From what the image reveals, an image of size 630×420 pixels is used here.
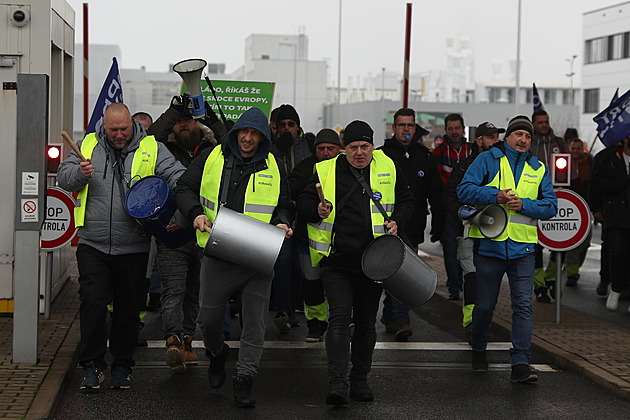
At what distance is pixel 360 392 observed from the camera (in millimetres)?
7141

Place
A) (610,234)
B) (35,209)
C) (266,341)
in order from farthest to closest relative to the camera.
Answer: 1. (610,234)
2. (266,341)
3. (35,209)

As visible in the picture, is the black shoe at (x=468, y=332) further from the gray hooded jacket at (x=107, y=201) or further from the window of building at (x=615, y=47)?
the window of building at (x=615, y=47)

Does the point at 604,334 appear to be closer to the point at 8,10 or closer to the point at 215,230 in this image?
the point at 215,230

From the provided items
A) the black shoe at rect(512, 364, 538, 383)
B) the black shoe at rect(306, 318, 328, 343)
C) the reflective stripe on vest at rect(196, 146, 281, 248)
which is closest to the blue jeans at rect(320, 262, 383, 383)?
the reflective stripe on vest at rect(196, 146, 281, 248)

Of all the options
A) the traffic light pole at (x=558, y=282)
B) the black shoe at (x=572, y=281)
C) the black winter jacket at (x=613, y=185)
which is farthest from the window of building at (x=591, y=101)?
the traffic light pole at (x=558, y=282)

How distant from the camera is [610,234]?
39.2 ft

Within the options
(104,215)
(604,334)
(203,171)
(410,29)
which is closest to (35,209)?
(104,215)

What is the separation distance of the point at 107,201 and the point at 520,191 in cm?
299

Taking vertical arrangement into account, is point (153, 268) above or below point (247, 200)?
below

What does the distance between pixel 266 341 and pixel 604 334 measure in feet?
10.0

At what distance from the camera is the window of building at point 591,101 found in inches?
2937

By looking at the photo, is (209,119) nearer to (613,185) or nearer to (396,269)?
(396,269)

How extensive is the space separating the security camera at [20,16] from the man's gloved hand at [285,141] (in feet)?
8.31

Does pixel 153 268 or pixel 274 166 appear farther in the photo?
pixel 153 268
